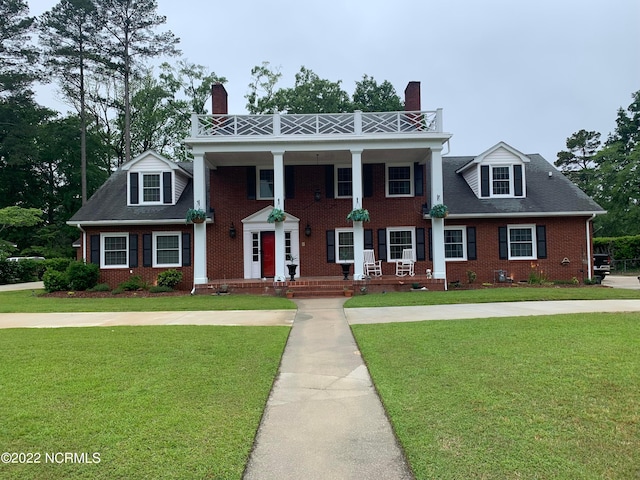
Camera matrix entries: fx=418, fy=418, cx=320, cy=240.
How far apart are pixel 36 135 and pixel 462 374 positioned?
36.2m

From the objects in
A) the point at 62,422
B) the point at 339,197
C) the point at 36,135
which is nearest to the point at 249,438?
the point at 62,422

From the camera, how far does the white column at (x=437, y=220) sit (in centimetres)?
1617

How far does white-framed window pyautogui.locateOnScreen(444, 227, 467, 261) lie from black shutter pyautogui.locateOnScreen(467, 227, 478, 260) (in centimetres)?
15

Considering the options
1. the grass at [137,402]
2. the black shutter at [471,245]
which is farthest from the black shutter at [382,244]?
the grass at [137,402]

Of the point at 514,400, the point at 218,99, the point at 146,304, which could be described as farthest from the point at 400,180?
the point at 514,400

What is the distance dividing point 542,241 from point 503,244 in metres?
1.61

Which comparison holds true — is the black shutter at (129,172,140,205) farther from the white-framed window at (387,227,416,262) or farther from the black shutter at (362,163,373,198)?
the white-framed window at (387,227,416,262)

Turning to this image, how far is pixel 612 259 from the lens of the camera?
26281 millimetres

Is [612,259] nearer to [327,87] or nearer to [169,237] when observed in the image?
[327,87]

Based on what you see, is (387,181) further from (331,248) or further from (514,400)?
(514,400)

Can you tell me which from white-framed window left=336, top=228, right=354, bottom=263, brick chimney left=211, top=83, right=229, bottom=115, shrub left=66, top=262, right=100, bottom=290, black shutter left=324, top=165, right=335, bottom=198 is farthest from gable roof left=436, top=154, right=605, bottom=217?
shrub left=66, top=262, right=100, bottom=290

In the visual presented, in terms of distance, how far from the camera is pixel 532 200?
18.1 meters

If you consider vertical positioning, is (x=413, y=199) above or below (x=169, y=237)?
above

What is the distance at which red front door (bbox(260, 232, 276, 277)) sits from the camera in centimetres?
1827
